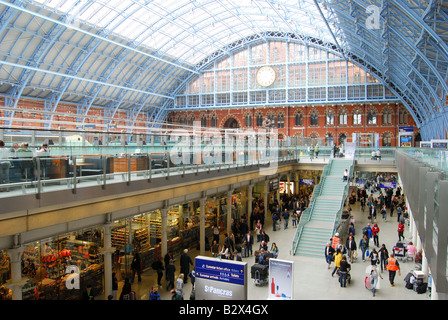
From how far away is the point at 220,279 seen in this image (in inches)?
326

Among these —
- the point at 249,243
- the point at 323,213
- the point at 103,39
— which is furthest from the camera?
the point at 103,39

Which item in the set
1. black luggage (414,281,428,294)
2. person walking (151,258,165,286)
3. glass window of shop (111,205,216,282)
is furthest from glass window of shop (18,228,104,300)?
black luggage (414,281,428,294)

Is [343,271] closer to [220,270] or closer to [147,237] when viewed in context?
[220,270]

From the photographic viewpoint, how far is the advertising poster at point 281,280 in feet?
39.3

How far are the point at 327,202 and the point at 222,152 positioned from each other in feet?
29.4

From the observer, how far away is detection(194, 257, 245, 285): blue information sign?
7.98m

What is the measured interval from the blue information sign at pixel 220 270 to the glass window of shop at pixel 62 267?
6.96 meters

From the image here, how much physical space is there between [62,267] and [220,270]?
865cm

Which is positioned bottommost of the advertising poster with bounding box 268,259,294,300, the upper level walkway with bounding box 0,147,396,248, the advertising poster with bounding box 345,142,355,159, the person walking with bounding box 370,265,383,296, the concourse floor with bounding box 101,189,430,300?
the concourse floor with bounding box 101,189,430,300

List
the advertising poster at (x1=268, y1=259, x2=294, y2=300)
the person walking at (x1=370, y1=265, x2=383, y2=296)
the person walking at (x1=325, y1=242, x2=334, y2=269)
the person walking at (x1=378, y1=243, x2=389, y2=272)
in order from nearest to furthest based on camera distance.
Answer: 1. the advertising poster at (x1=268, y1=259, x2=294, y2=300)
2. the person walking at (x1=370, y1=265, x2=383, y2=296)
3. the person walking at (x1=378, y1=243, x2=389, y2=272)
4. the person walking at (x1=325, y1=242, x2=334, y2=269)

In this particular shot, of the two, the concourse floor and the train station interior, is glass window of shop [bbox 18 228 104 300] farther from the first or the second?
the concourse floor

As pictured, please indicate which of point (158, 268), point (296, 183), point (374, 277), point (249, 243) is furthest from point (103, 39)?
point (374, 277)

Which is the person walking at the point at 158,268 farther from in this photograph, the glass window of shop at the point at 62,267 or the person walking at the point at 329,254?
the person walking at the point at 329,254

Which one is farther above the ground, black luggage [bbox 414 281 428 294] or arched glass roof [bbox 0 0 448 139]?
arched glass roof [bbox 0 0 448 139]
